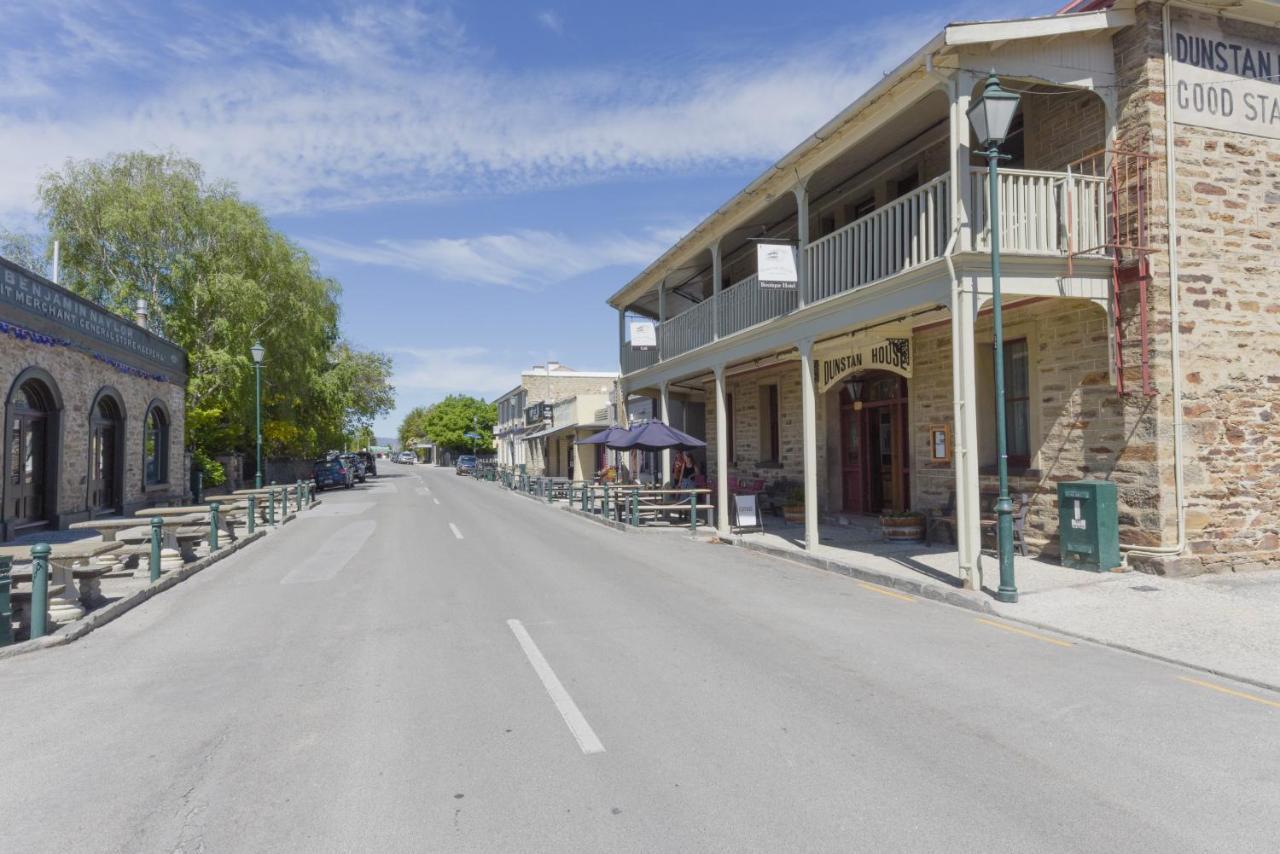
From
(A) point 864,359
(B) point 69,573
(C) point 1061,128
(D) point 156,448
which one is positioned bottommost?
(B) point 69,573

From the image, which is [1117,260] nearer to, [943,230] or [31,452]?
[943,230]

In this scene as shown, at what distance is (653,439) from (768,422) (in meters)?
3.56

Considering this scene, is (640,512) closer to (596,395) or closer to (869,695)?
(869,695)

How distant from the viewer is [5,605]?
6.85 metres

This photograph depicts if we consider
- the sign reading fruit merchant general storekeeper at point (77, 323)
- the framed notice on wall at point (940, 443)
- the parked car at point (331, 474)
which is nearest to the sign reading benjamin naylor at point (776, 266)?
the framed notice on wall at point (940, 443)

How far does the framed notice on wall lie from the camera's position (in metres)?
13.3

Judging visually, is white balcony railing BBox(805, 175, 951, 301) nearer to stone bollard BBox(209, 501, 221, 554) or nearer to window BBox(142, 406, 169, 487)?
stone bollard BBox(209, 501, 221, 554)

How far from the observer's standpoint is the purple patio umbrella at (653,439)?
18625 mm

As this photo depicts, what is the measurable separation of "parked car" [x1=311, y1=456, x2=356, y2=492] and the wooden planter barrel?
32.6 meters

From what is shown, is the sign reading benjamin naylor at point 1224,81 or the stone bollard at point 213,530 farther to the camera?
the stone bollard at point 213,530

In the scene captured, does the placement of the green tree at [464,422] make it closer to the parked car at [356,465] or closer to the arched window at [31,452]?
the parked car at [356,465]

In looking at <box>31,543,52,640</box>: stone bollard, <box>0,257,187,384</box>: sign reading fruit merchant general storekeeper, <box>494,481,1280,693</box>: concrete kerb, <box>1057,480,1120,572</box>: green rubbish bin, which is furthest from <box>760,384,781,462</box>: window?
<box>31,543,52,640</box>: stone bollard

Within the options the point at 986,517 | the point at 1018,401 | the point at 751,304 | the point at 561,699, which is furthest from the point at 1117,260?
the point at 561,699

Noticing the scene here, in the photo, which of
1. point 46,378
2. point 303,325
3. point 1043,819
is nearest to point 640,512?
point 46,378
